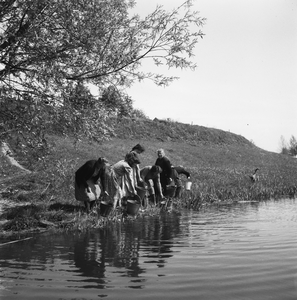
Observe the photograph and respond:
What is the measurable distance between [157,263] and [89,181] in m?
4.93

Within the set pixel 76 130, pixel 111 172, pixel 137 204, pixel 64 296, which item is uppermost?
pixel 76 130

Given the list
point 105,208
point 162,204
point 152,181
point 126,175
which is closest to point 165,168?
point 152,181

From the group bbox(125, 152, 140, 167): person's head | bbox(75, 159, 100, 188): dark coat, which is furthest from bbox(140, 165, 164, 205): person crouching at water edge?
bbox(75, 159, 100, 188): dark coat

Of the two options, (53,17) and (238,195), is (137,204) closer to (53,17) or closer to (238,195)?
(53,17)

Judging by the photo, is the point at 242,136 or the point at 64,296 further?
the point at 242,136

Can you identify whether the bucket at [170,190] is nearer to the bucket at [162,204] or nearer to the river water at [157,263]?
the bucket at [162,204]

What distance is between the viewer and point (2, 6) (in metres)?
9.41

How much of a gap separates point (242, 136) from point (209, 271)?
5273cm

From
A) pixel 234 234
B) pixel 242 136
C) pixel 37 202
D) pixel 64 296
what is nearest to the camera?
pixel 64 296

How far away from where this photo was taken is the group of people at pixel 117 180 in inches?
419

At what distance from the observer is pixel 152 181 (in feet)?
42.5

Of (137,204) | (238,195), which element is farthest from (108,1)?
(238,195)

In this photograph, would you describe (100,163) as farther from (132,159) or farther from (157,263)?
(157,263)

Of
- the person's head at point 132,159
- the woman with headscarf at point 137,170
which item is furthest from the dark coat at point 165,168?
the person's head at point 132,159
